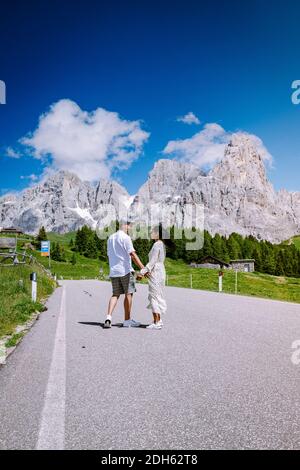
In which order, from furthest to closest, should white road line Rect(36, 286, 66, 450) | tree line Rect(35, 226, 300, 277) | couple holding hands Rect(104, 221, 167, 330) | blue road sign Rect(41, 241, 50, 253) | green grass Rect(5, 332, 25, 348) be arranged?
tree line Rect(35, 226, 300, 277) → blue road sign Rect(41, 241, 50, 253) → couple holding hands Rect(104, 221, 167, 330) → green grass Rect(5, 332, 25, 348) → white road line Rect(36, 286, 66, 450)

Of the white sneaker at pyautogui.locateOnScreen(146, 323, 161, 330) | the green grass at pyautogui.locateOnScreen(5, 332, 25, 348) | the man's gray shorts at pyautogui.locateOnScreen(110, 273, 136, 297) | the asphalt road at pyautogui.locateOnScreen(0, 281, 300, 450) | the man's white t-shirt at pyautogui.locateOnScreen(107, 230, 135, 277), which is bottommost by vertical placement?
the white sneaker at pyautogui.locateOnScreen(146, 323, 161, 330)

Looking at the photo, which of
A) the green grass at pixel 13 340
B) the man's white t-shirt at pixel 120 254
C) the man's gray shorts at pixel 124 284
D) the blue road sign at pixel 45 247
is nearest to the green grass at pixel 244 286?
the man's gray shorts at pixel 124 284

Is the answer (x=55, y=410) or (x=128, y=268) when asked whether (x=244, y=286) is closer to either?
(x=128, y=268)

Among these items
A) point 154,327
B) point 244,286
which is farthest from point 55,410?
point 244,286

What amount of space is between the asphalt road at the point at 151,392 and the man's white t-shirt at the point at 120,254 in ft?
6.18

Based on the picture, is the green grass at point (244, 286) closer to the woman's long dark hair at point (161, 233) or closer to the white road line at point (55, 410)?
the woman's long dark hair at point (161, 233)

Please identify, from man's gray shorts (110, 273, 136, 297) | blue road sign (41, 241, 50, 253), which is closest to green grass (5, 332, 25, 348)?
man's gray shorts (110, 273, 136, 297)

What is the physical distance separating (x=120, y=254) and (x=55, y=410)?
19.5 ft

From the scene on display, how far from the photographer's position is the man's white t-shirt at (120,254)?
9.32 meters

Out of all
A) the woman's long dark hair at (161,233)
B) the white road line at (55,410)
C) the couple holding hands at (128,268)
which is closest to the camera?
the white road line at (55,410)

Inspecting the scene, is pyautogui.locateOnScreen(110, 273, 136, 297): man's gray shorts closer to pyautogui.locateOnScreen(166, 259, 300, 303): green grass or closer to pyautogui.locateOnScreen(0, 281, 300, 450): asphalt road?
pyautogui.locateOnScreen(0, 281, 300, 450): asphalt road

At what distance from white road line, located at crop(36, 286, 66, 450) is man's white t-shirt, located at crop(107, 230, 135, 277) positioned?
11.3 feet

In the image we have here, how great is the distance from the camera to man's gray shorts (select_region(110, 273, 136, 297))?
930 centimetres
